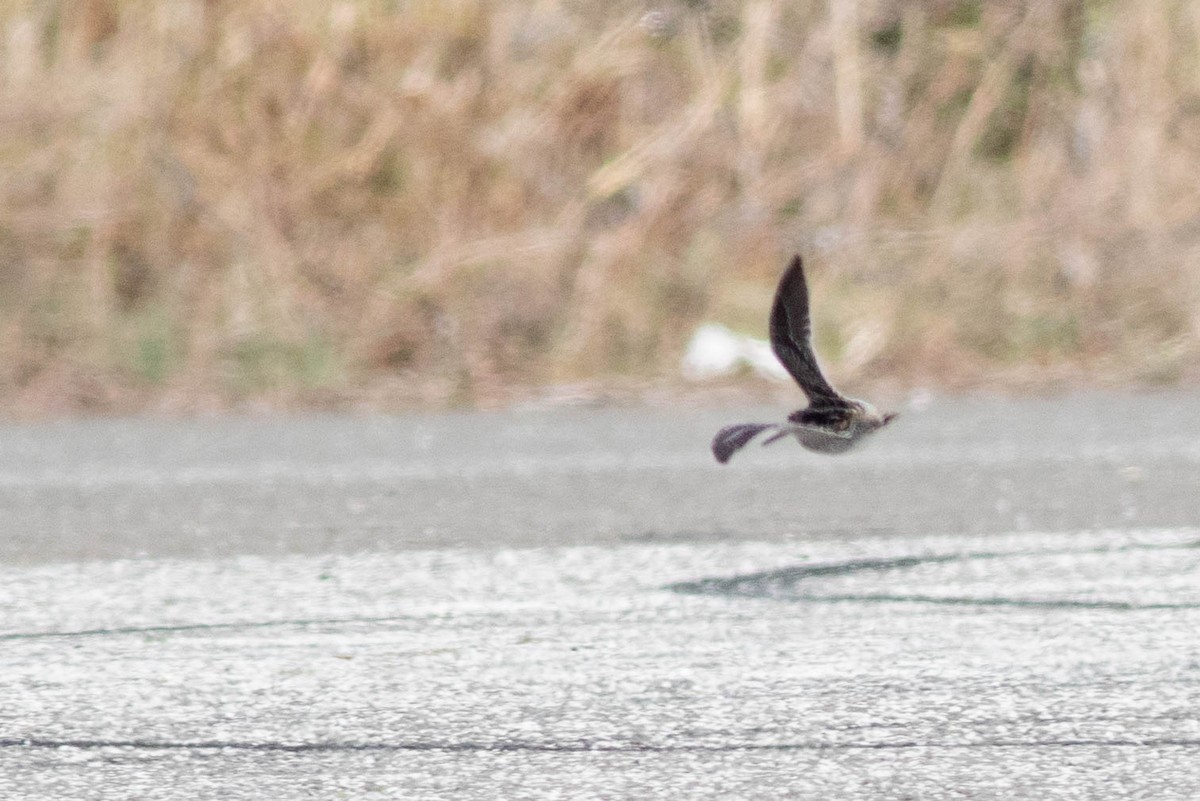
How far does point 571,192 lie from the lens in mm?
9508

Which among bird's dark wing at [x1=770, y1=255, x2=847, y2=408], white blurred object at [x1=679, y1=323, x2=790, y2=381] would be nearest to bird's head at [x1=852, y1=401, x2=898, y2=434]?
bird's dark wing at [x1=770, y1=255, x2=847, y2=408]

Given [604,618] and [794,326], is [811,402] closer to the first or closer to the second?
[794,326]

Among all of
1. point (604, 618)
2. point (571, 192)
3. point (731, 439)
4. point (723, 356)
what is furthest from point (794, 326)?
point (571, 192)

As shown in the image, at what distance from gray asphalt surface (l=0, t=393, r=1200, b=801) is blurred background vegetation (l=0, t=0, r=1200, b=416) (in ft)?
5.47

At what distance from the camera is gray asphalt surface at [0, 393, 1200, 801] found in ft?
10.6

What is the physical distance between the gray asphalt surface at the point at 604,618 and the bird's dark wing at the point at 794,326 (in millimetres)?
628

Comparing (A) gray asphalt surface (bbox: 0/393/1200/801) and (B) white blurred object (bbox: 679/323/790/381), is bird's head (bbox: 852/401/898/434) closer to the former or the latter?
(A) gray asphalt surface (bbox: 0/393/1200/801)

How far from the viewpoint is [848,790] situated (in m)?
3.04

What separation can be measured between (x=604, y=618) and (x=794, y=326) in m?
1.15

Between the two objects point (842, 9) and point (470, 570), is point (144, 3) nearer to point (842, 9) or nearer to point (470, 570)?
point (842, 9)

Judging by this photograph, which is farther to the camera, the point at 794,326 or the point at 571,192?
the point at 571,192

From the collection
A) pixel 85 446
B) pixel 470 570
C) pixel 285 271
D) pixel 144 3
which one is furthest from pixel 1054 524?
pixel 144 3

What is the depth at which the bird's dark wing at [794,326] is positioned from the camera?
3.34 metres

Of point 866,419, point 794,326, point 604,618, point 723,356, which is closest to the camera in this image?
point 794,326
